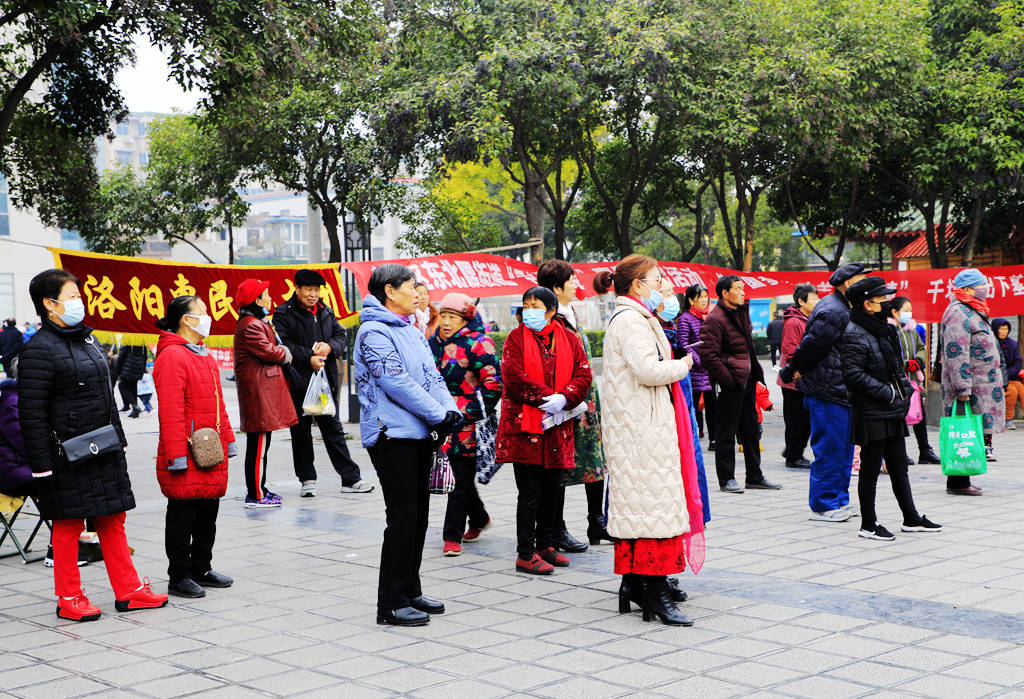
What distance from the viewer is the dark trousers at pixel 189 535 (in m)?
5.94

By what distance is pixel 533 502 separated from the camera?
6.35 metres

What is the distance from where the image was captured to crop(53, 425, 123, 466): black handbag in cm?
543

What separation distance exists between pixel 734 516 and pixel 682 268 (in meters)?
7.32

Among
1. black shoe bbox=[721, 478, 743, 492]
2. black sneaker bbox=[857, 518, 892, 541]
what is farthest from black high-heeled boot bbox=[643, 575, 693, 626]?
black shoe bbox=[721, 478, 743, 492]

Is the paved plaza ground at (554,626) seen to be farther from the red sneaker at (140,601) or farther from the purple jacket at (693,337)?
the purple jacket at (693,337)

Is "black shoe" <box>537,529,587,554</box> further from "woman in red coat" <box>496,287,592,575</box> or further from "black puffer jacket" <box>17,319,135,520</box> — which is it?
"black puffer jacket" <box>17,319,135,520</box>

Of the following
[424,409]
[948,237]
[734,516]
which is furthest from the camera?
[948,237]

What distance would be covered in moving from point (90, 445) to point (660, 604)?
9.65 ft

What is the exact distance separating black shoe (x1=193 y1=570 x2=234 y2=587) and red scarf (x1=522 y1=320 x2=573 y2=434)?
6.24ft

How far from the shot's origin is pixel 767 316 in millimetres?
33906

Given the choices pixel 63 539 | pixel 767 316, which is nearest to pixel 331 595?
pixel 63 539

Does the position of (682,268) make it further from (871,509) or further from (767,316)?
(767,316)

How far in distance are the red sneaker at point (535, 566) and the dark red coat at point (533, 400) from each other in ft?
1.86

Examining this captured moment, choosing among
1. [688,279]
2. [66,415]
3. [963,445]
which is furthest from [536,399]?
[688,279]
